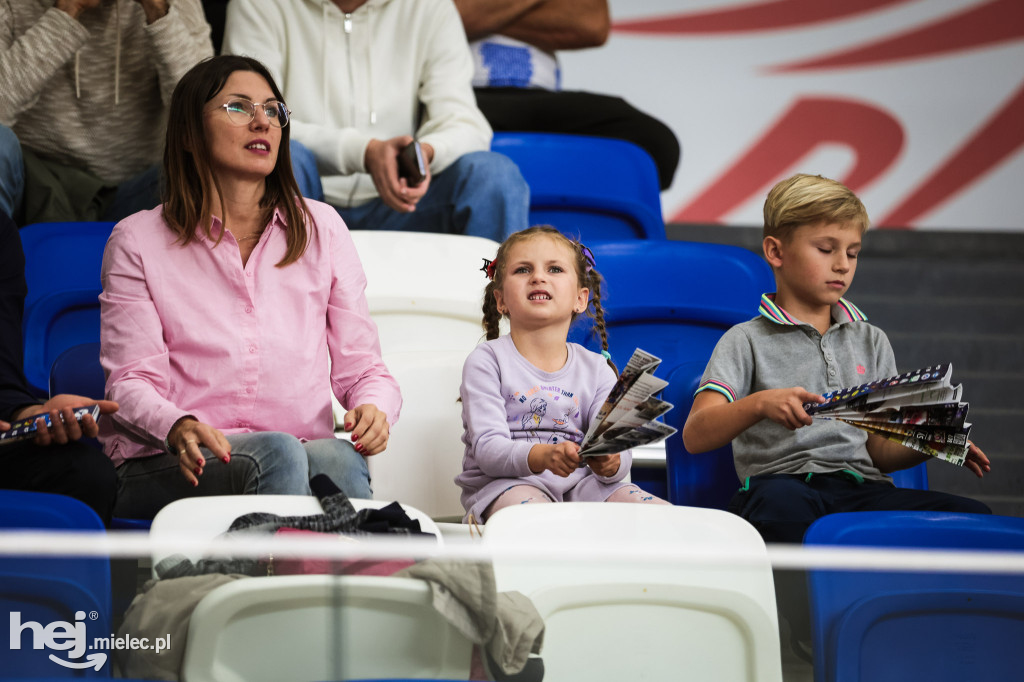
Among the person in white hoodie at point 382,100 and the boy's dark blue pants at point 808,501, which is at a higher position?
the person in white hoodie at point 382,100

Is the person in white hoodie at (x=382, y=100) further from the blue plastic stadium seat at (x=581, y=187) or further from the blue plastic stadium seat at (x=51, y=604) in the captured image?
the blue plastic stadium seat at (x=51, y=604)

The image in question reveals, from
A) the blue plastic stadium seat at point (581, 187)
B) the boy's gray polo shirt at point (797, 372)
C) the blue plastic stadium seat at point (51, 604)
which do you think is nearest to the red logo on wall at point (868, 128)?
the blue plastic stadium seat at point (581, 187)

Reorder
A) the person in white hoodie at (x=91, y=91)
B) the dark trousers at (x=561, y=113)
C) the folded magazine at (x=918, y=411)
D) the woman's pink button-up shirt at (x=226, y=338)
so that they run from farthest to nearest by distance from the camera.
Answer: the dark trousers at (x=561, y=113) → the person in white hoodie at (x=91, y=91) → the woman's pink button-up shirt at (x=226, y=338) → the folded magazine at (x=918, y=411)

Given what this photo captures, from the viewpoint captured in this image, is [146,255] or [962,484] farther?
[962,484]

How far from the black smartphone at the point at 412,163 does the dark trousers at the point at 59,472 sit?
1.12 meters

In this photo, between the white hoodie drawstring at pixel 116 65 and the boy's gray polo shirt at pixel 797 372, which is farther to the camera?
the white hoodie drawstring at pixel 116 65

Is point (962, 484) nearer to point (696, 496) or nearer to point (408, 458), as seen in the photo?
point (696, 496)

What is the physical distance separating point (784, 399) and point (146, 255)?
100 cm

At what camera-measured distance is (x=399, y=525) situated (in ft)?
4.54

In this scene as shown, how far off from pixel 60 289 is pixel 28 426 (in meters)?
0.80

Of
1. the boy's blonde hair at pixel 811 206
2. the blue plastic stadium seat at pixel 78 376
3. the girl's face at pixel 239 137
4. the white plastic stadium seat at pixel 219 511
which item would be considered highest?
the girl's face at pixel 239 137

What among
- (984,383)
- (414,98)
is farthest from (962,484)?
(414,98)

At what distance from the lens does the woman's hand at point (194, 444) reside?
5.16 ft

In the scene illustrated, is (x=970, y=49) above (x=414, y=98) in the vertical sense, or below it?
above
